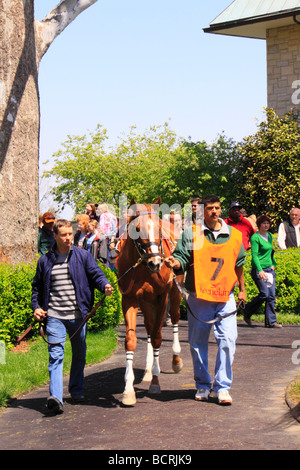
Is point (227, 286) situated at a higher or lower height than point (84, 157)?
lower

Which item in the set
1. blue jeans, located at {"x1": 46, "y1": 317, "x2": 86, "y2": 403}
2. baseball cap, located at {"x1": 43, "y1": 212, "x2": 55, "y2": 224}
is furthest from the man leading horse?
baseball cap, located at {"x1": 43, "y1": 212, "x2": 55, "y2": 224}

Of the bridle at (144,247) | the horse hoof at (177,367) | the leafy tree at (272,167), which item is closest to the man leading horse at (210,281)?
the bridle at (144,247)

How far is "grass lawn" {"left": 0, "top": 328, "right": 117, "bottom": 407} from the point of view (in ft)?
29.7

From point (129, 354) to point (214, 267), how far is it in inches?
53.0

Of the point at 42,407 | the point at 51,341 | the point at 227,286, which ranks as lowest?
the point at 42,407

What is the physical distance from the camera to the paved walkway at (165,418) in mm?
6375

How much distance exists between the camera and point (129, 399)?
7848mm

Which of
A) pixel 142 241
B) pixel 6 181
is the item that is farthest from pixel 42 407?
pixel 6 181

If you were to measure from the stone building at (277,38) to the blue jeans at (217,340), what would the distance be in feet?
66.2

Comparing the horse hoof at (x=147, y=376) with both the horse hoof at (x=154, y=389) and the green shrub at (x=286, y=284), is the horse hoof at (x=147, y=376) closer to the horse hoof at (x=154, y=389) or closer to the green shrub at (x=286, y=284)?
the horse hoof at (x=154, y=389)

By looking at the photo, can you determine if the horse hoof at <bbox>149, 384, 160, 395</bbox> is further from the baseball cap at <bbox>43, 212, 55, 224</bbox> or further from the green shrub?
the green shrub

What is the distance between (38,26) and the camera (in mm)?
13938

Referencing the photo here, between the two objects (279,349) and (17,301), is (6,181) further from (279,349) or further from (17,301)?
(279,349)
